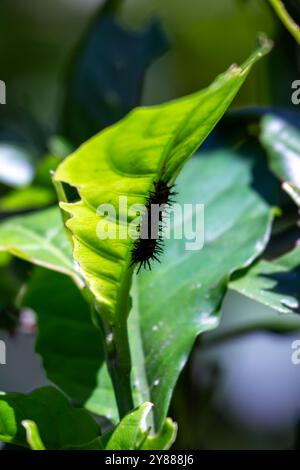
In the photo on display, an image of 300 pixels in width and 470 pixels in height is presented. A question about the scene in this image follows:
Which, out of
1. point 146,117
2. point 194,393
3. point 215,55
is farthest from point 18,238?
point 215,55

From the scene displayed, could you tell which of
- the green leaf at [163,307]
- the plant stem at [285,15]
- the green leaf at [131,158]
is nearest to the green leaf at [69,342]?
the green leaf at [163,307]

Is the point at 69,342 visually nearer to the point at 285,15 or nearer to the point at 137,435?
the point at 137,435

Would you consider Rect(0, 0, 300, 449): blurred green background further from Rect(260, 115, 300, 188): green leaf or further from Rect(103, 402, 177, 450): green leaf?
Rect(103, 402, 177, 450): green leaf

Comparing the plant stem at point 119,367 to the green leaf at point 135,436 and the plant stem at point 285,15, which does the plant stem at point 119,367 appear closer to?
the green leaf at point 135,436

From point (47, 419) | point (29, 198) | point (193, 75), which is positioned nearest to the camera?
point (47, 419)

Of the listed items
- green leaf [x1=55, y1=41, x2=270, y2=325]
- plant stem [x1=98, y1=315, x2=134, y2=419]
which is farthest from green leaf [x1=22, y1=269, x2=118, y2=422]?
green leaf [x1=55, y1=41, x2=270, y2=325]

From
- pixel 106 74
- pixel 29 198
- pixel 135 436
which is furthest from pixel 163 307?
pixel 106 74
